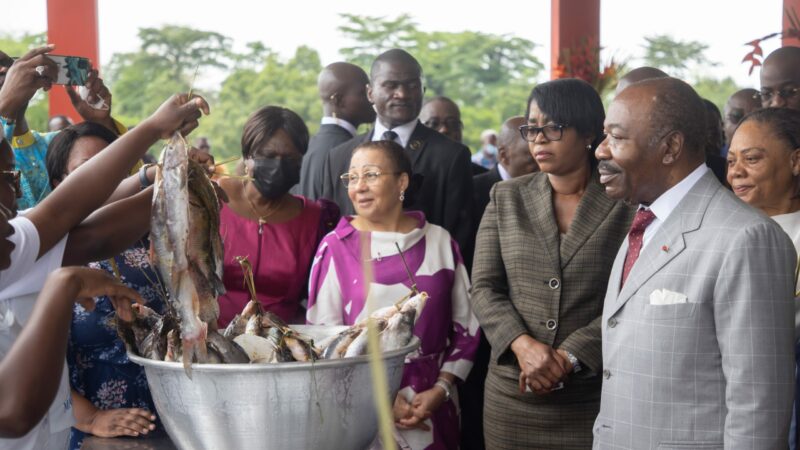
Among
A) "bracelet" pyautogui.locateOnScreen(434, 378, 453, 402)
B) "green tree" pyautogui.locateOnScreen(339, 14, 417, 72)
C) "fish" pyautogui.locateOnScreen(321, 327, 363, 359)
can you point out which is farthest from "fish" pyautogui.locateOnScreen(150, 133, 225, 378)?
"green tree" pyautogui.locateOnScreen(339, 14, 417, 72)

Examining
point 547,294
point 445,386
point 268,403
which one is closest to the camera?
point 268,403

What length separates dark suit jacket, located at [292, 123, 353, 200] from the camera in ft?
14.7

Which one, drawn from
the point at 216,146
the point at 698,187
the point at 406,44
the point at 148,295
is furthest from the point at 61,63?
the point at 406,44

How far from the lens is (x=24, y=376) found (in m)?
1.56

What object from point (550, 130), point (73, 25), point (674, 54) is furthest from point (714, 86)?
point (550, 130)

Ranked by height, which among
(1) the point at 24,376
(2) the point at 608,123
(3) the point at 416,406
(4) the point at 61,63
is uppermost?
(4) the point at 61,63

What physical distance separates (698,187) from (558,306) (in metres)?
0.82

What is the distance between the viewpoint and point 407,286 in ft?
10.5

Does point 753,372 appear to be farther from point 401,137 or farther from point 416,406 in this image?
point 401,137

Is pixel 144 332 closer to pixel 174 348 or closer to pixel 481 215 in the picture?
pixel 174 348

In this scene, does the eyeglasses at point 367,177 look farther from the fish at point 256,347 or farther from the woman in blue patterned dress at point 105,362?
the fish at point 256,347

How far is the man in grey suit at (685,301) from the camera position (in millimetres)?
2104

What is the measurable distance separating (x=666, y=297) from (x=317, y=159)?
9.07 ft

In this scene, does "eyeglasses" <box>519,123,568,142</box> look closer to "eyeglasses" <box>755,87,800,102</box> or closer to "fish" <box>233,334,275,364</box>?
"fish" <box>233,334,275,364</box>
